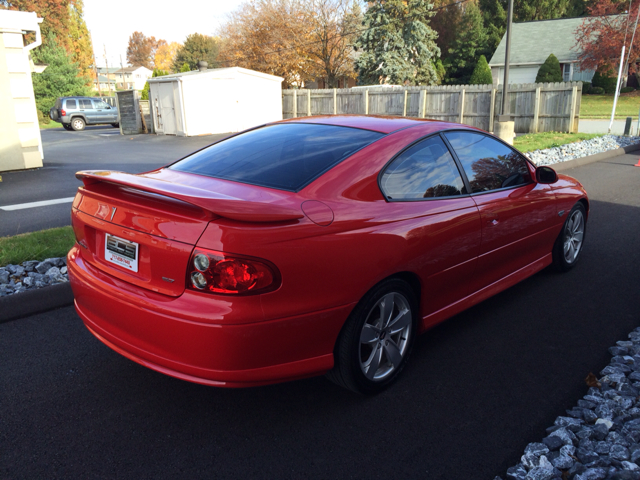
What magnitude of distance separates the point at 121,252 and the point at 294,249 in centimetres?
97

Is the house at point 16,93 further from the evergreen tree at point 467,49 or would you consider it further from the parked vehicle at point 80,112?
the evergreen tree at point 467,49

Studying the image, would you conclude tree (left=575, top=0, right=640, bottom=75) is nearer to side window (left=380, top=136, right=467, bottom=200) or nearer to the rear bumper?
side window (left=380, top=136, right=467, bottom=200)

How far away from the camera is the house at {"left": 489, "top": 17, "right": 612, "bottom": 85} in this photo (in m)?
45.8

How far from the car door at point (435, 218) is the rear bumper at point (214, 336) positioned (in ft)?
2.25

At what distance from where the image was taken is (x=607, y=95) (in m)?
43.6

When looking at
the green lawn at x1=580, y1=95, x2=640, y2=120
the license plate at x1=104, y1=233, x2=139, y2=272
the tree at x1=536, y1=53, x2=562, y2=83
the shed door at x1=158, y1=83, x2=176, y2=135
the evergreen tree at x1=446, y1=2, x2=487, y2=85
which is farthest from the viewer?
the evergreen tree at x1=446, y1=2, x2=487, y2=85

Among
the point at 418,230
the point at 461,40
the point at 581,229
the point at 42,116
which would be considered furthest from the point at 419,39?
the point at 418,230

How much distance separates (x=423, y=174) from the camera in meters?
3.39

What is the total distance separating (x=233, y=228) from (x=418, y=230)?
1.21 m

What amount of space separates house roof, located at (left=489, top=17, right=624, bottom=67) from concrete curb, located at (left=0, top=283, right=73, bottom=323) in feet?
159

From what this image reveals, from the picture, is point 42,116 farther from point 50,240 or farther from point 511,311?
point 511,311

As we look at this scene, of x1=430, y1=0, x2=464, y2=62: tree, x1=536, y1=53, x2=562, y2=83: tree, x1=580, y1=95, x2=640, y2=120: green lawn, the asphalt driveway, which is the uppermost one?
x1=430, y1=0, x2=464, y2=62: tree

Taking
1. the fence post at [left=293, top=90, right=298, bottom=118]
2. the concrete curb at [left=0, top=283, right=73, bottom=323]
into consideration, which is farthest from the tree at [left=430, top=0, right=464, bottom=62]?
the concrete curb at [left=0, top=283, right=73, bottom=323]

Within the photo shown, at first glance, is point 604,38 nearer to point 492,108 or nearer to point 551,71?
point 551,71
